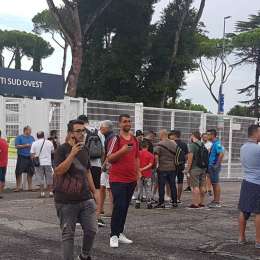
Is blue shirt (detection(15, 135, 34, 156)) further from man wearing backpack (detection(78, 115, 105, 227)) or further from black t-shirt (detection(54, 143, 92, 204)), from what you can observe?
black t-shirt (detection(54, 143, 92, 204))

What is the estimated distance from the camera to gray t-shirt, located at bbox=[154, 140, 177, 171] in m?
12.0

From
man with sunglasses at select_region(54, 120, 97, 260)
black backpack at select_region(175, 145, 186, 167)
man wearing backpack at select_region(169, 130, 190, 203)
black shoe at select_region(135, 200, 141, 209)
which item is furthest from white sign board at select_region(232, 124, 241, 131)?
man with sunglasses at select_region(54, 120, 97, 260)

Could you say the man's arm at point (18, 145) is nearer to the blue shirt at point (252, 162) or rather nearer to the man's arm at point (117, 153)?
the man's arm at point (117, 153)

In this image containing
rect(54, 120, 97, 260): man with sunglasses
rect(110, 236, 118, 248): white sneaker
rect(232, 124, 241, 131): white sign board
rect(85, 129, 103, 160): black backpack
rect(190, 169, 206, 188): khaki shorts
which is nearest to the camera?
rect(54, 120, 97, 260): man with sunglasses

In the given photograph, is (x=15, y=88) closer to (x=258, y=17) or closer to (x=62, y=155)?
(x=62, y=155)

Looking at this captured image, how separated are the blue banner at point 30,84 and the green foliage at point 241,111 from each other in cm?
4458

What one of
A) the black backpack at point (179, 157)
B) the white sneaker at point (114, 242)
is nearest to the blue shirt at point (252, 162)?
the white sneaker at point (114, 242)

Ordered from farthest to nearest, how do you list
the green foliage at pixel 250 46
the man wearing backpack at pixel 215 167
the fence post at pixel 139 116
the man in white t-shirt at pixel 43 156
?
1. the green foliage at pixel 250 46
2. the fence post at pixel 139 116
3. the man in white t-shirt at pixel 43 156
4. the man wearing backpack at pixel 215 167

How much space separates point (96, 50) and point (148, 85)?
148 inches

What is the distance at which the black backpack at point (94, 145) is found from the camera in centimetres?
941

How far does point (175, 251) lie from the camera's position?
770cm

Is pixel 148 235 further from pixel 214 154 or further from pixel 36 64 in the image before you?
pixel 36 64

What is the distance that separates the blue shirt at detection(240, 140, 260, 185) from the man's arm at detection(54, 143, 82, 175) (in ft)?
9.87

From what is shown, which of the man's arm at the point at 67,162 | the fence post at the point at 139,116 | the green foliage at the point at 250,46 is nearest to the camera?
the man's arm at the point at 67,162
